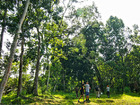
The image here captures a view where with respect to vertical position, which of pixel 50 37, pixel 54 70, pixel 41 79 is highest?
pixel 50 37

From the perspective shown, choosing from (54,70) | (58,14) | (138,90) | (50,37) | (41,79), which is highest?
(58,14)

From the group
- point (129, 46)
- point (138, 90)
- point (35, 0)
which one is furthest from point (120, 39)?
point (35, 0)

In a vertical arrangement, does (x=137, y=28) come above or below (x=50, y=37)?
above

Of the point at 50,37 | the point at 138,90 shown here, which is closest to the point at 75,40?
the point at 50,37

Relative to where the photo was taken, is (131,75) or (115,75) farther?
(131,75)

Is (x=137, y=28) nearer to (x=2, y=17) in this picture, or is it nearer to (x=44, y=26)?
(x=44, y=26)

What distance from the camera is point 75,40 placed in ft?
71.7

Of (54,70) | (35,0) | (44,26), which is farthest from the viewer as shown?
(54,70)

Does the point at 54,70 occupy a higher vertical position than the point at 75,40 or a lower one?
lower

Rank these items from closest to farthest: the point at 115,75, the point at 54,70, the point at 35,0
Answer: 1. the point at 35,0
2. the point at 115,75
3. the point at 54,70

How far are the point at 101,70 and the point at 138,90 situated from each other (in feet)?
45.4

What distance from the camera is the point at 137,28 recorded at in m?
36.3

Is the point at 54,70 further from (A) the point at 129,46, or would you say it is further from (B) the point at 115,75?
(A) the point at 129,46

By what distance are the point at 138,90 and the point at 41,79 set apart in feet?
90.7
